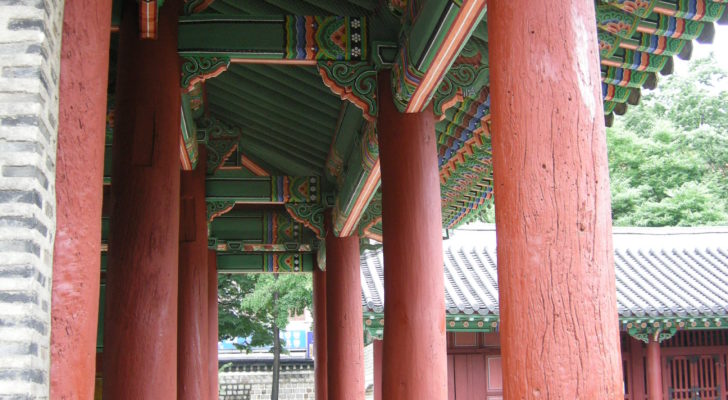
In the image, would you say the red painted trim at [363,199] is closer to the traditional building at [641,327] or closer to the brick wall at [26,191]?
the traditional building at [641,327]

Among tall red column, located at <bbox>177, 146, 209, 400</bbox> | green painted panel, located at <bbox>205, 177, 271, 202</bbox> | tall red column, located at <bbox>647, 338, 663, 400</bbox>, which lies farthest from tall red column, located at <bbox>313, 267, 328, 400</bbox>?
tall red column, located at <bbox>647, 338, 663, 400</bbox>

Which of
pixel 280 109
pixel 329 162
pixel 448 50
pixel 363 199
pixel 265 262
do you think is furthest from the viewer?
pixel 265 262

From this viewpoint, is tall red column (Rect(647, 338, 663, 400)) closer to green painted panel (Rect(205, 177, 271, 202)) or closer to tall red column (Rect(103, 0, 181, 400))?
green painted panel (Rect(205, 177, 271, 202))

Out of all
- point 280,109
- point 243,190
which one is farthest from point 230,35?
point 243,190

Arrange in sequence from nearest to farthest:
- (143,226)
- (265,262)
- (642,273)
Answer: (143,226)
(642,273)
(265,262)

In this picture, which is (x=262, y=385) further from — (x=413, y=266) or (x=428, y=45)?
(x=428, y=45)

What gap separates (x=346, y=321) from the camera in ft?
34.0

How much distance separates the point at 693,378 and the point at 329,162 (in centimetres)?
656

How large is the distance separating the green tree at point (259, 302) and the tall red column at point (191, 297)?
10666 millimetres

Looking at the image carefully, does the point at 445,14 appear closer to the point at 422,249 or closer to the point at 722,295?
the point at 422,249

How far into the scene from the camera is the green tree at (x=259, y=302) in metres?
19.9

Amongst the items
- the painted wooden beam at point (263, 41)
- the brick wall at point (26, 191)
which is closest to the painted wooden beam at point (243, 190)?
the painted wooden beam at point (263, 41)

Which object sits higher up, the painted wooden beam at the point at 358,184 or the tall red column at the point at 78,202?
the painted wooden beam at the point at 358,184

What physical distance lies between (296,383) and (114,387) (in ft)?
72.0
